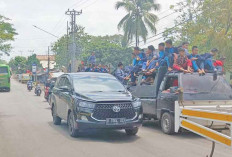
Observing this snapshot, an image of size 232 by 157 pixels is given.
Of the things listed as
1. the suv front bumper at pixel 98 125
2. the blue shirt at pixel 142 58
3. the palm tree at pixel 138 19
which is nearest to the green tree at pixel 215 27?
the blue shirt at pixel 142 58

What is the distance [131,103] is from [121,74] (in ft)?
24.2

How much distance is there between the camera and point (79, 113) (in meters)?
9.22

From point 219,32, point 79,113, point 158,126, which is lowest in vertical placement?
point 158,126

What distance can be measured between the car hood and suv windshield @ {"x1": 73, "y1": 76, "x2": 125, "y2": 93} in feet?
1.41

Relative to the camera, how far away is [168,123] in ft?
33.0

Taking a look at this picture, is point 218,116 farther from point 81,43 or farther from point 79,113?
point 81,43

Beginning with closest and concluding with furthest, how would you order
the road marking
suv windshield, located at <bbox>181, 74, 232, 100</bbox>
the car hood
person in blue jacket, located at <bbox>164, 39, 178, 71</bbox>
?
the road marking
the car hood
suv windshield, located at <bbox>181, 74, 232, 100</bbox>
person in blue jacket, located at <bbox>164, 39, 178, 71</bbox>

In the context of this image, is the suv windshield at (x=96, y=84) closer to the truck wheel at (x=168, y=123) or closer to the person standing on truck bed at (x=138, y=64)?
the truck wheel at (x=168, y=123)

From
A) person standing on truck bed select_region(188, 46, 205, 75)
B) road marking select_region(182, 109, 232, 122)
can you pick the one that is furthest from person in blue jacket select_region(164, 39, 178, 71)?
road marking select_region(182, 109, 232, 122)

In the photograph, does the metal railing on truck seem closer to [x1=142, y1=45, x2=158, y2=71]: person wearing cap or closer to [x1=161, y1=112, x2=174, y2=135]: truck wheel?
[x1=161, y1=112, x2=174, y2=135]: truck wheel

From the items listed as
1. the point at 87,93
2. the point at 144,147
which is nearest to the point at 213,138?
the point at 144,147

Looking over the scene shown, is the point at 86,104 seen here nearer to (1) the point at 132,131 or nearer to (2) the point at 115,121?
(2) the point at 115,121

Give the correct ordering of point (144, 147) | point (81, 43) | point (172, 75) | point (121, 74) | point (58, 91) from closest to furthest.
Answer: point (144, 147), point (172, 75), point (58, 91), point (121, 74), point (81, 43)

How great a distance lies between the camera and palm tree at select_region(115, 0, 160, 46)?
40562 mm
